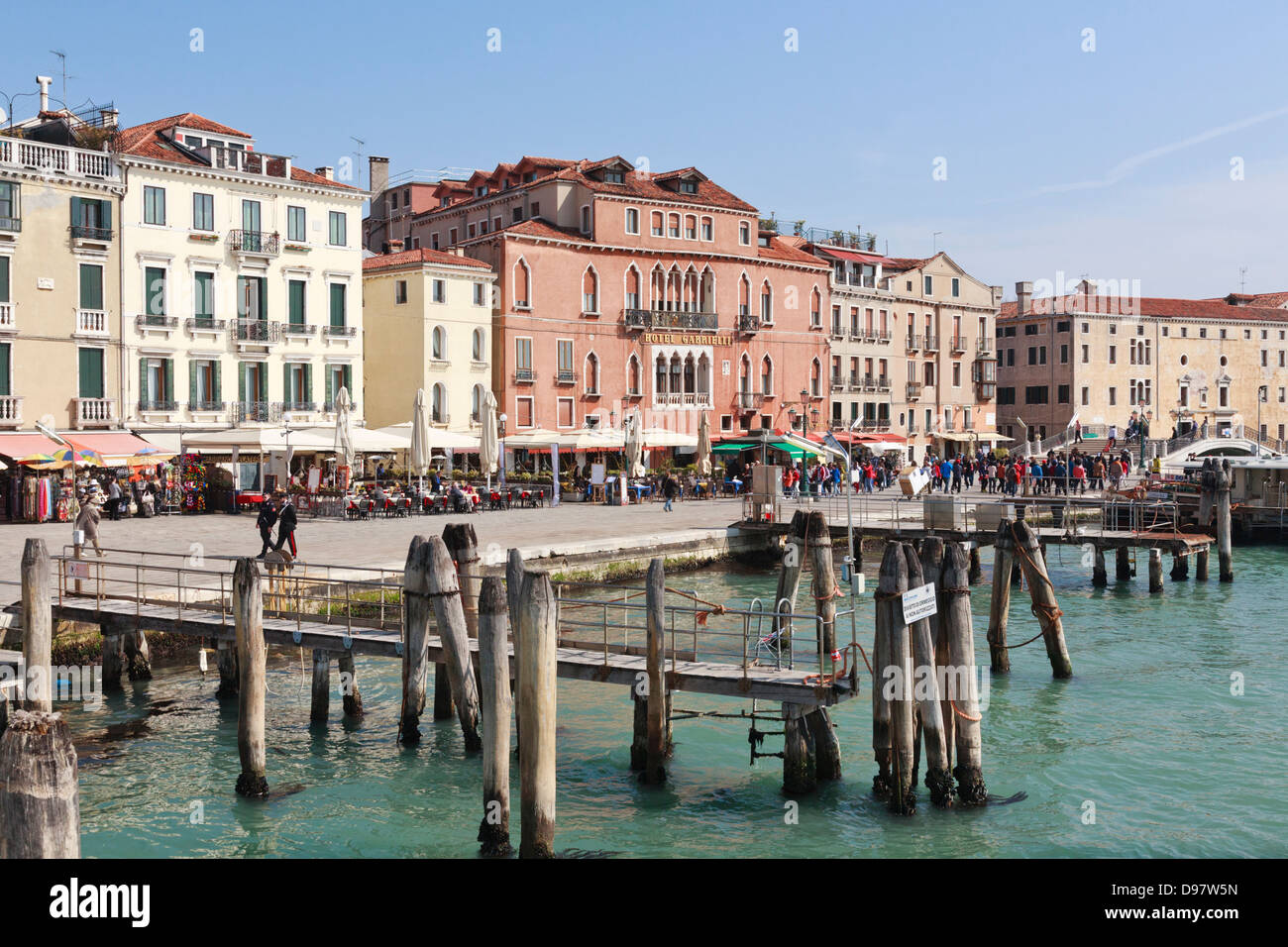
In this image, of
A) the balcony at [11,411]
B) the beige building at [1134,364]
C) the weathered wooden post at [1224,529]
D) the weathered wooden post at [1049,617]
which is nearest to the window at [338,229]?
the balcony at [11,411]

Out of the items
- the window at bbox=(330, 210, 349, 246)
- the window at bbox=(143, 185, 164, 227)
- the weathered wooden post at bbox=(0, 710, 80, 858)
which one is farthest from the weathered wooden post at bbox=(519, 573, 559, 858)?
the window at bbox=(330, 210, 349, 246)

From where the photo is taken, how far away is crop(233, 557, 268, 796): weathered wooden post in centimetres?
1359

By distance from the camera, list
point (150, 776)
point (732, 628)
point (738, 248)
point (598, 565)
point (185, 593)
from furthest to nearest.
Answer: point (738, 248), point (598, 565), point (732, 628), point (185, 593), point (150, 776)

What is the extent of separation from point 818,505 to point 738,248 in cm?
2114

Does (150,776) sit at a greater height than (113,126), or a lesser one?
lesser

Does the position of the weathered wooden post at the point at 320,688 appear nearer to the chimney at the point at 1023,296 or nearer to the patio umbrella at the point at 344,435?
the patio umbrella at the point at 344,435

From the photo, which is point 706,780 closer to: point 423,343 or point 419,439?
point 419,439

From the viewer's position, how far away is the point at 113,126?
134ft

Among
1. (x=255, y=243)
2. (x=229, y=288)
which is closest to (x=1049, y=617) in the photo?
(x=229, y=288)

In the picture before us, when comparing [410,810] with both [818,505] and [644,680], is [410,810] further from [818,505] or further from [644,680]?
[818,505]
